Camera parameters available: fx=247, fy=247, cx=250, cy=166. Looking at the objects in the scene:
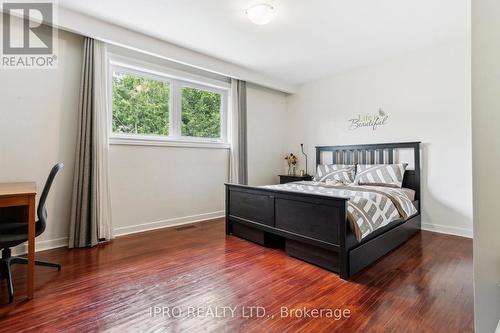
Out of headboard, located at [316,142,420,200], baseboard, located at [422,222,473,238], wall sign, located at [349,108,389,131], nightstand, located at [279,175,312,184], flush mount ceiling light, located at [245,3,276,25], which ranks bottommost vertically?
baseboard, located at [422,222,473,238]

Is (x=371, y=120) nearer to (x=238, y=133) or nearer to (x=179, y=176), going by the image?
(x=238, y=133)

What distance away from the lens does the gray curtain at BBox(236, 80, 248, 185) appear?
438cm

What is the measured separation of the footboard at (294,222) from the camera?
6.99ft

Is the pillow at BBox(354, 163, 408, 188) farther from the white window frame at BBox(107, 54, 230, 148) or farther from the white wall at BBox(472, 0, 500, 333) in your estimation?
the white wall at BBox(472, 0, 500, 333)

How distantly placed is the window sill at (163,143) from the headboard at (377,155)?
1.87 meters

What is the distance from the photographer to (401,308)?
64.1 inches

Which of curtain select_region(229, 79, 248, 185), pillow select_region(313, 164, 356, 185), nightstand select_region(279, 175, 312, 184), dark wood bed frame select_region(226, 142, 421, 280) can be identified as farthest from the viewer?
nightstand select_region(279, 175, 312, 184)

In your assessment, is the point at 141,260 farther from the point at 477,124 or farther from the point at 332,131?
the point at 332,131

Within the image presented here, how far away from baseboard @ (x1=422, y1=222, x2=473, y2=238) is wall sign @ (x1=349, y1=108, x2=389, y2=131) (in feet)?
5.28

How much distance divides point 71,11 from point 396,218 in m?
4.12

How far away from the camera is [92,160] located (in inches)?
112

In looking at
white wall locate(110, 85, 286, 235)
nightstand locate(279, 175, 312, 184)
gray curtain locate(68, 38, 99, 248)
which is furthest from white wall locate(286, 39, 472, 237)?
gray curtain locate(68, 38, 99, 248)

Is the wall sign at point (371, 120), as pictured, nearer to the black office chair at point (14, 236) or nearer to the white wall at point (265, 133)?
the white wall at point (265, 133)

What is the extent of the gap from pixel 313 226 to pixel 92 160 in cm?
255
